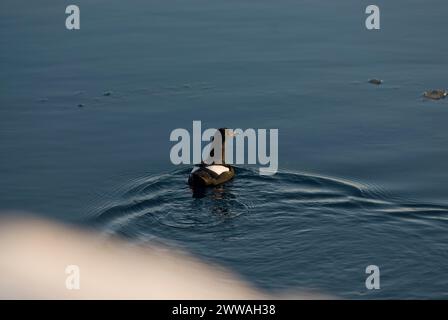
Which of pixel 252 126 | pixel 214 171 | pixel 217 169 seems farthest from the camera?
pixel 252 126

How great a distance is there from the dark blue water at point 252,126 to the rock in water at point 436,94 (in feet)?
0.76

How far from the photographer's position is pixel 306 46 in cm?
2559

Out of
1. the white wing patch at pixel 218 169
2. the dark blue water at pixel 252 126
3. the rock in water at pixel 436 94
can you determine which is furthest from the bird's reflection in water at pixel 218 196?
the rock in water at pixel 436 94

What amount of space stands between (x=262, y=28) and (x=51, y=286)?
15.0m

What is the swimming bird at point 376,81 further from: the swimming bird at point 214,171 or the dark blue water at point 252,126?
the swimming bird at point 214,171

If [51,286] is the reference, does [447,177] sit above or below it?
above

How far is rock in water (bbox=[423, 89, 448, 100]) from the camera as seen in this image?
22.0 metres


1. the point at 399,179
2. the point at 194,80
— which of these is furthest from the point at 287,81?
the point at 399,179

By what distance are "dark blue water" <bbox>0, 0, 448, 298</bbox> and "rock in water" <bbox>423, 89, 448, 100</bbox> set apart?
0.23 meters

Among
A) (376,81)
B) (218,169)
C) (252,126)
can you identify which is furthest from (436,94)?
(218,169)

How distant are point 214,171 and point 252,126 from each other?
8.95ft

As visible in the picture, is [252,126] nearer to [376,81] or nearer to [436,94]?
[376,81]

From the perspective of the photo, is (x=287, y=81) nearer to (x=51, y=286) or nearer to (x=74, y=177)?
(x=74, y=177)

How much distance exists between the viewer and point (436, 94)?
72.3 ft
